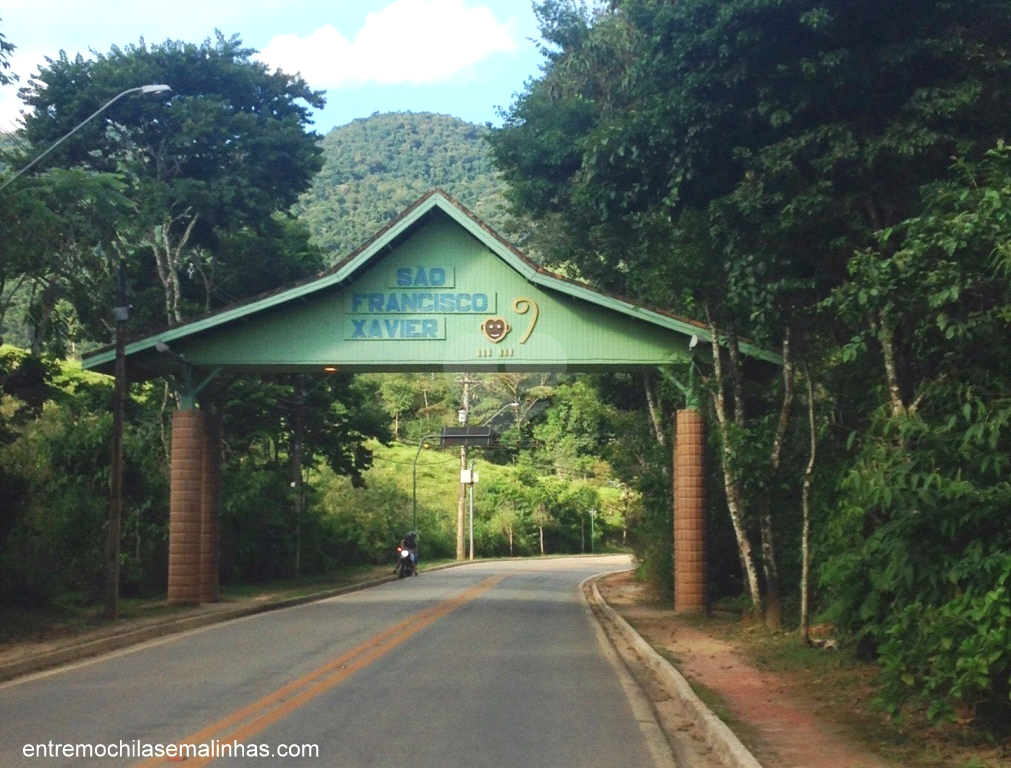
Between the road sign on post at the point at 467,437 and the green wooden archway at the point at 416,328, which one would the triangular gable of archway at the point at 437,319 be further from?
the road sign on post at the point at 467,437

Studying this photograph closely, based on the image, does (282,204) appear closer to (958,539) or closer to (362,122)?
(958,539)

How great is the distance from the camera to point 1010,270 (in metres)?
9.35

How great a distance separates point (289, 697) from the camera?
12.1 metres

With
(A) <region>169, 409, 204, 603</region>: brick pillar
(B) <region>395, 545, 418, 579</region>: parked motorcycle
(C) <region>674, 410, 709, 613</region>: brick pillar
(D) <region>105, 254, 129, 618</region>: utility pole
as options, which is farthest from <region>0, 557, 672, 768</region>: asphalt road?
(B) <region>395, 545, 418, 579</region>: parked motorcycle

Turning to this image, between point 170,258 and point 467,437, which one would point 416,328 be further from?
point 467,437

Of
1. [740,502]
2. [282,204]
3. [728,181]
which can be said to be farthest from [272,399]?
[728,181]

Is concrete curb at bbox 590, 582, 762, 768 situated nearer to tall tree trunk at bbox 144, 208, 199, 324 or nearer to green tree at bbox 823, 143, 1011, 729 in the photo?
green tree at bbox 823, 143, 1011, 729

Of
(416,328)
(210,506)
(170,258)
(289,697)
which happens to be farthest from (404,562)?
(289,697)

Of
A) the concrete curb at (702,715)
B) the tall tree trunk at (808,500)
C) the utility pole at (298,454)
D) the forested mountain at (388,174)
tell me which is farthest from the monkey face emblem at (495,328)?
the forested mountain at (388,174)

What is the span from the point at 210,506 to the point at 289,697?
15.4 m

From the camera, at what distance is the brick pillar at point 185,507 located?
25.6 m

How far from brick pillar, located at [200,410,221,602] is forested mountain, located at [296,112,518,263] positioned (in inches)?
2508

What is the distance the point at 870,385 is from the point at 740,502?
17.3 ft

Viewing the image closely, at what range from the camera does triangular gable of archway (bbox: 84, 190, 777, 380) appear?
81.4 ft
